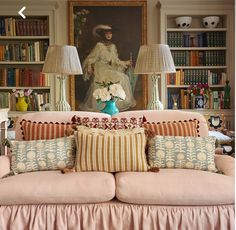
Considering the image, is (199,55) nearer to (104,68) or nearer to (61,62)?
(104,68)

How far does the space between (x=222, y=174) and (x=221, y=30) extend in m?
3.08

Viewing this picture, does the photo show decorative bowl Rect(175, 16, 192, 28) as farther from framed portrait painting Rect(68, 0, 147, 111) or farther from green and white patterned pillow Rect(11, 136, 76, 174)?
green and white patterned pillow Rect(11, 136, 76, 174)

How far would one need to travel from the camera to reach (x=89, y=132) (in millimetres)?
2676

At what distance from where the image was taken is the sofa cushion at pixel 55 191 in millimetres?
2299

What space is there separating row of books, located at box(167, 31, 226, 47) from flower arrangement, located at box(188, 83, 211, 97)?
1.90 ft

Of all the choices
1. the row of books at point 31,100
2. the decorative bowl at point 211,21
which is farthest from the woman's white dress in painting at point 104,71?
the decorative bowl at point 211,21

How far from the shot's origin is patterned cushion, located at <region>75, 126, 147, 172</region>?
2572mm

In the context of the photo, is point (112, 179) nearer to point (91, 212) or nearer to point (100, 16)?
point (91, 212)

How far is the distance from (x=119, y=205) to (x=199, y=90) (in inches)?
123

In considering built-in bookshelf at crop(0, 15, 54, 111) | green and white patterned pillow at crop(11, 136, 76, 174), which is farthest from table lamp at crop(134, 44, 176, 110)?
built-in bookshelf at crop(0, 15, 54, 111)

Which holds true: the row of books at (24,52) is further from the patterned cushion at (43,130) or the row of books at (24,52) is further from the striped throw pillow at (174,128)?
the striped throw pillow at (174,128)

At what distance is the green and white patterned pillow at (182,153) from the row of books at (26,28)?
305 cm

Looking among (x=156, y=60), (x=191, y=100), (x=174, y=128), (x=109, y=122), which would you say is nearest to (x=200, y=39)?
(x=191, y=100)

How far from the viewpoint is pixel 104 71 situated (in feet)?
17.1
